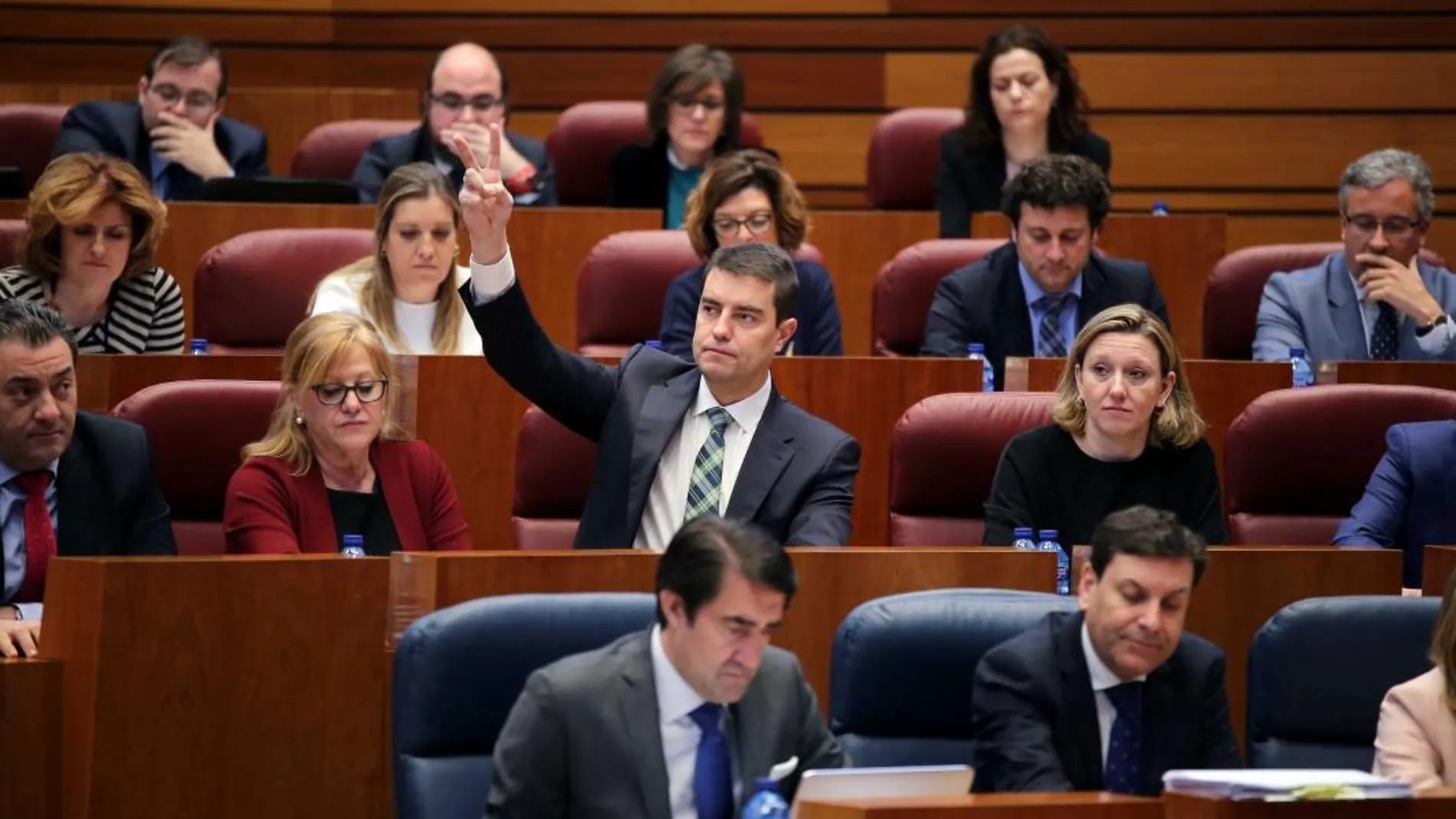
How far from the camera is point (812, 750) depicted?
2367mm

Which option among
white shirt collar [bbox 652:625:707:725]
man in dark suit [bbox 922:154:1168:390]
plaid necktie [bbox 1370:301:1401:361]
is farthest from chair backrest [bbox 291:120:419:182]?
white shirt collar [bbox 652:625:707:725]

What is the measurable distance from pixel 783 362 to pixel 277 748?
4.70ft

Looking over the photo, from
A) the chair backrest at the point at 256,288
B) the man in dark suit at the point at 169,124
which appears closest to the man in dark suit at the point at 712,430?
the chair backrest at the point at 256,288

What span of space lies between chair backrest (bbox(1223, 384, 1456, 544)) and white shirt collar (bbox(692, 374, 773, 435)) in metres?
0.93

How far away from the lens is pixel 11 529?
3.16 m

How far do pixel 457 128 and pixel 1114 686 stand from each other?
110 inches

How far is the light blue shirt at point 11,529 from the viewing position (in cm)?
313

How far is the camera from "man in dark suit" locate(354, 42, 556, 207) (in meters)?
5.10

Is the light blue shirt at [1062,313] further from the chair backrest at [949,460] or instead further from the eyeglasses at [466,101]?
the eyeglasses at [466,101]

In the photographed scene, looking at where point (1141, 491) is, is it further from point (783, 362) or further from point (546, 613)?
point (546, 613)

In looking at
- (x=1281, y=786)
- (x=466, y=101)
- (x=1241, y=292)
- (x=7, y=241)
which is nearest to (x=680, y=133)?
(x=466, y=101)

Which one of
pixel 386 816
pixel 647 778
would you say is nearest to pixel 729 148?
pixel 386 816

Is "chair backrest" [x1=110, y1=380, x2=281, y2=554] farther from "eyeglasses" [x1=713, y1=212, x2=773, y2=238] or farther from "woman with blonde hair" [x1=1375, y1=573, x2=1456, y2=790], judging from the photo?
"woman with blonde hair" [x1=1375, y1=573, x2=1456, y2=790]

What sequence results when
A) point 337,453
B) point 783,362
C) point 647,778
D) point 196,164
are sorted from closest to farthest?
1. point 647,778
2. point 337,453
3. point 783,362
4. point 196,164
